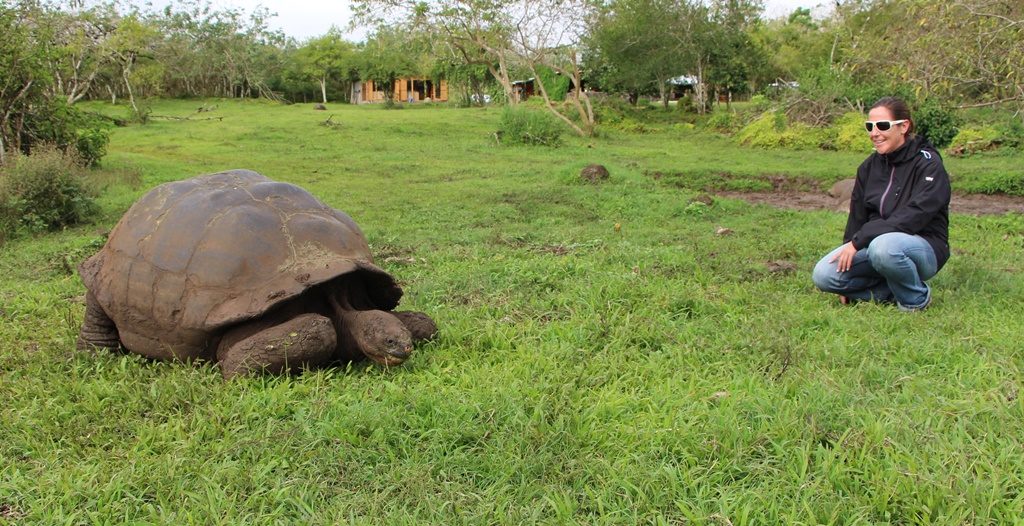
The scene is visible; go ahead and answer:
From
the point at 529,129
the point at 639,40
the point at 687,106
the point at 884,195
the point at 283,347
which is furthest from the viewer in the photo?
the point at 687,106

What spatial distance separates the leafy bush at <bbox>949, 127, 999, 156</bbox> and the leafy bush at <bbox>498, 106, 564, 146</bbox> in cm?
846

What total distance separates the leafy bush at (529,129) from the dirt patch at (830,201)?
24.1 ft

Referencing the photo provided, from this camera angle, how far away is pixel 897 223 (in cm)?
419

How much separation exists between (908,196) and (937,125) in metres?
13.5

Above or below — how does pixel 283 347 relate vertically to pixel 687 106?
below

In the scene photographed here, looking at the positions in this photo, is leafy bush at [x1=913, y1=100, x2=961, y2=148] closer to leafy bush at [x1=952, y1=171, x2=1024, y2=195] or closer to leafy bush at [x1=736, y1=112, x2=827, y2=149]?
leafy bush at [x1=736, y1=112, x2=827, y2=149]

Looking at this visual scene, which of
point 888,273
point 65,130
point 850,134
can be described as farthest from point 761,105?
point 888,273

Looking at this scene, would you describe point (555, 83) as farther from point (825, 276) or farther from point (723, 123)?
point (825, 276)

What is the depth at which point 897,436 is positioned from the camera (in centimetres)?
245

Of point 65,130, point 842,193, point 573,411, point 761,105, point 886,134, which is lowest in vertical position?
point 573,411

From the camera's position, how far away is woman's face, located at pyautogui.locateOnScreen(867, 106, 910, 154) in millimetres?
4160

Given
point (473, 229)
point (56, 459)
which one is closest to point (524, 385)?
point (56, 459)

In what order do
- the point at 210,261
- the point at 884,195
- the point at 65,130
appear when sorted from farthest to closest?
1. the point at 65,130
2. the point at 884,195
3. the point at 210,261

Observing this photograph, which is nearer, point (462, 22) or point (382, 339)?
point (382, 339)
